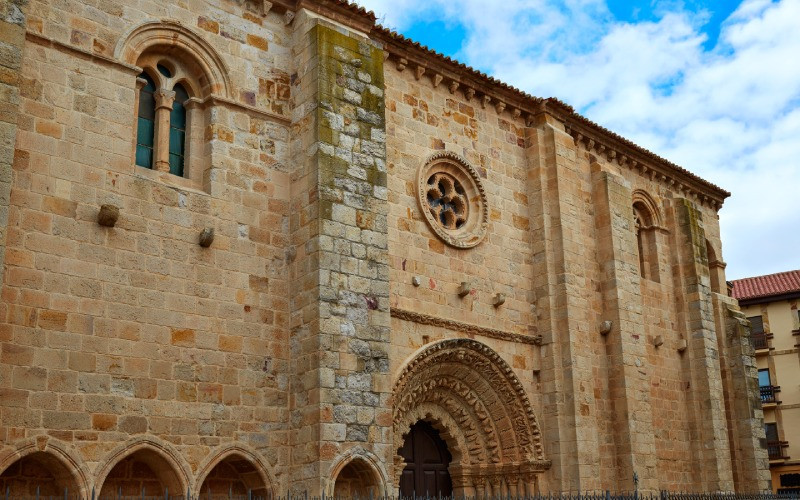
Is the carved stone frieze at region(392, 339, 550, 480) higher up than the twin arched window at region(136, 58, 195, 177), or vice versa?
the twin arched window at region(136, 58, 195, 177)

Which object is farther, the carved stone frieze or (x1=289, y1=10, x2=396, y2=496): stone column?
the carved stone frieze

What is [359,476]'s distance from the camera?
10805 millimetres

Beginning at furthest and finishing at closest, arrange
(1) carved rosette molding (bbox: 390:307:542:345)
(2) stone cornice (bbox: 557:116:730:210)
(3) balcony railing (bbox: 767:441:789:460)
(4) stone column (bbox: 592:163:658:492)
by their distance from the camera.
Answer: (3) balcony railing (bbox: 767:441:789:460) < (2) stone cornice (bbox: 557:116:730:210) < (4) stone column (bbox: 592:163:658:492) < (1) carved rosette molding (bbox: 390:307:542:345)

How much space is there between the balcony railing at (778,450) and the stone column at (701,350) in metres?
15.3

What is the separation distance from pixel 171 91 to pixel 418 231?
4247 millimetres

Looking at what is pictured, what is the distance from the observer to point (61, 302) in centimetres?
905

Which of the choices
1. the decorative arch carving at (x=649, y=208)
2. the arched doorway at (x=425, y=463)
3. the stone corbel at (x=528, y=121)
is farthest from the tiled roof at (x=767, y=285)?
the arched doorway at (x=425, y=463)

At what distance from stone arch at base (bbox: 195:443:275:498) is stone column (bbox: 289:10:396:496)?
1.13ft

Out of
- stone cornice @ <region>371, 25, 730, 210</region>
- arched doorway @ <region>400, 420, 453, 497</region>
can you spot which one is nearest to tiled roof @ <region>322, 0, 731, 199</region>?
stone cornice @ <region>371, 25, 730, 210</region>

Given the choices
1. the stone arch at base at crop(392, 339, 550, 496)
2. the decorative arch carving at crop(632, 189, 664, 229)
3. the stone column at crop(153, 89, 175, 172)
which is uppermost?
the decorative arch carving at crop(632, 189, 664, 229)

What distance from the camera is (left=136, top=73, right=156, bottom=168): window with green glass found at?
34.4 ft

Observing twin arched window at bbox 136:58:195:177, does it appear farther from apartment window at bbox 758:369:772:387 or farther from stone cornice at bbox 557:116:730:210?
apartment window at bbox 758:369:772:387

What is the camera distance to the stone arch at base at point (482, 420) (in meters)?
13.3

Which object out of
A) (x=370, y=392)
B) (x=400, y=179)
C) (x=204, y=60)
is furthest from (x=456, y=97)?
(x=370, y=392)
